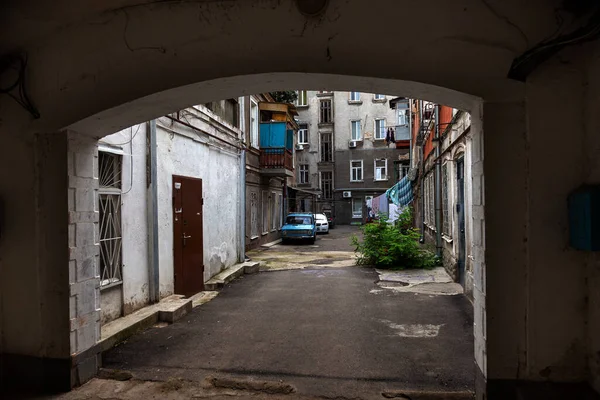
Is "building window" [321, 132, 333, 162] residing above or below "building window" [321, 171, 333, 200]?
above

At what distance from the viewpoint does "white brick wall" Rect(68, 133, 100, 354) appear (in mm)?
3477

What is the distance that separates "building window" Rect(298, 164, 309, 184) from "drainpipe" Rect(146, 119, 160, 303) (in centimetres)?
2752

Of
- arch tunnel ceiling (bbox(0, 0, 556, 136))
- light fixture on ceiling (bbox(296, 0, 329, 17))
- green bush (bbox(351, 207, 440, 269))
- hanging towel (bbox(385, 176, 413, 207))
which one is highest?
light fixture on ceiling (bbox(296, 0, 329, 17))

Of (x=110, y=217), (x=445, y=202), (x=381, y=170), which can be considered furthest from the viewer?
(x=381, y=170)

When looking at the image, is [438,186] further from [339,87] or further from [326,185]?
[326,185]

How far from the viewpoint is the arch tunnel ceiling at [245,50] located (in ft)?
8.71

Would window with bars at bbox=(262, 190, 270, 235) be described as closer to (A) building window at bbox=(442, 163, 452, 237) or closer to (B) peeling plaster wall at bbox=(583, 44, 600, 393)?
(A) building window at bbox=(442, 163, 452, 237)

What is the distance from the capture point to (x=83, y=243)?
362cm

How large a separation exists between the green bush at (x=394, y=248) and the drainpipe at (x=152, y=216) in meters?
6.11

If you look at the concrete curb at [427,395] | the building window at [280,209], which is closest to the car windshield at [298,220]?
the building window at [280,209]

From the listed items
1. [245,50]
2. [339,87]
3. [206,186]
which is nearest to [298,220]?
[206,186]

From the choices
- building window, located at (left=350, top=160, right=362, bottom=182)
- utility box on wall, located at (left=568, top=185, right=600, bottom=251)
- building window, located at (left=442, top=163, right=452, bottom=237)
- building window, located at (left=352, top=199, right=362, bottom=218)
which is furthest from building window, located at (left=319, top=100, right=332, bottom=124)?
utility box on wall, located at (left=568, top=185, right=600, bottom=251)

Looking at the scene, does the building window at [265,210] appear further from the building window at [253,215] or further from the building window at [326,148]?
the building window at [326,148]

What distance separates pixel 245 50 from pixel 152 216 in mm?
4010
